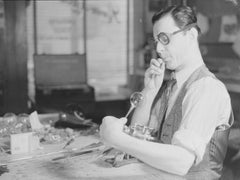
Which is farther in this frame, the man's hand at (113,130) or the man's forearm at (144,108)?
the man's forearm at (144,108)

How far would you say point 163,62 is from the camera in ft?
5.22

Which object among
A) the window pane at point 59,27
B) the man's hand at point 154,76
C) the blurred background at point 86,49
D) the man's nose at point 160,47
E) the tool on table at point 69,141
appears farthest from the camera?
the window pane at point 59,27

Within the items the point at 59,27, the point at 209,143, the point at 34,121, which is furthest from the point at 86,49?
the point at 209,143

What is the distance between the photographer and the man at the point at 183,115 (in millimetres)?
1290

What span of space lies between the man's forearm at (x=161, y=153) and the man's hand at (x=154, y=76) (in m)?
0.47

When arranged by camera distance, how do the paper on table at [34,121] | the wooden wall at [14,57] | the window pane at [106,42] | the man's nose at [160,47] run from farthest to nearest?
the window pane at [106,42], the wooden wall at [14,57], the paper on table at [34,121], the man's nose at [160,47]

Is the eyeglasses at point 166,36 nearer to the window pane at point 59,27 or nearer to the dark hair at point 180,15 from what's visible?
the dark hair at point 180,15

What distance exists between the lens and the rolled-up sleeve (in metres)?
1.29

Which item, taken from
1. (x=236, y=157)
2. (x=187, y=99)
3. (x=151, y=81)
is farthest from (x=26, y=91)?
(x=187, y=99)

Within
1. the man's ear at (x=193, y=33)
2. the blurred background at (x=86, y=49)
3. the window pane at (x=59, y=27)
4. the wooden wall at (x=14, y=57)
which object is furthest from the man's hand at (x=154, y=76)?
the window pane at (x=59, y=27)

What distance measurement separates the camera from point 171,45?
1.48 meters

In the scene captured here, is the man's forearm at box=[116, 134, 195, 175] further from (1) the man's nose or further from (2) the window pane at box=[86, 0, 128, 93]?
(2) the window pane at box=[86, 0, 128, 93]

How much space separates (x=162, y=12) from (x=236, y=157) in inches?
68.3

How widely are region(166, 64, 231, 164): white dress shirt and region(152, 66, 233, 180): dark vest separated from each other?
0.16 feet
